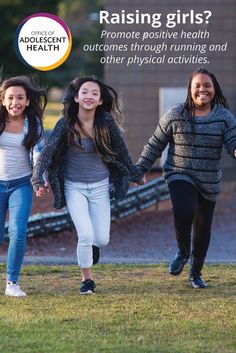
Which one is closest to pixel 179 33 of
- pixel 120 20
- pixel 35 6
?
pixel 120 20

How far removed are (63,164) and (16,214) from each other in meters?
0.55

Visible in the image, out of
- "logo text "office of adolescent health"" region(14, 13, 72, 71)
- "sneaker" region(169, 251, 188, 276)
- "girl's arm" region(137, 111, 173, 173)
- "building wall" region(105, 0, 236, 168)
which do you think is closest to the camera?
"girl's arm" region(137, 111, 173, 173)

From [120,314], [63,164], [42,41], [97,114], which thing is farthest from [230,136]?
[42,41]

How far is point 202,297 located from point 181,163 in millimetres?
1100

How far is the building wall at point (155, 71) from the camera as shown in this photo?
15.8 m

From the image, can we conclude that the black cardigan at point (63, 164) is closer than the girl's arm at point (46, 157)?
No

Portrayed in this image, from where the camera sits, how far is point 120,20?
15.9 meters

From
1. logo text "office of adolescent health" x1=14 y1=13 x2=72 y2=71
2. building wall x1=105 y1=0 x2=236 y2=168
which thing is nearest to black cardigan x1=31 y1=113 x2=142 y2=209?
logo text "office of adolescent health" x1=14 y1=13 x2=72 y2=71

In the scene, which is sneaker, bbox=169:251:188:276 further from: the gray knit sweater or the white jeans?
the white jeans

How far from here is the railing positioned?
11864 millimetres

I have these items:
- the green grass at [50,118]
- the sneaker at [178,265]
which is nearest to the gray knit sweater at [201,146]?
the sneaker at [178,265]

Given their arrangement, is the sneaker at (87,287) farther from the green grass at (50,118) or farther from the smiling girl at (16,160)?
the green grass at (50,118)

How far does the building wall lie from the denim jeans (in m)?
8.42

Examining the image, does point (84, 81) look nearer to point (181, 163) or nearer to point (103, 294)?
point (181, 163)
